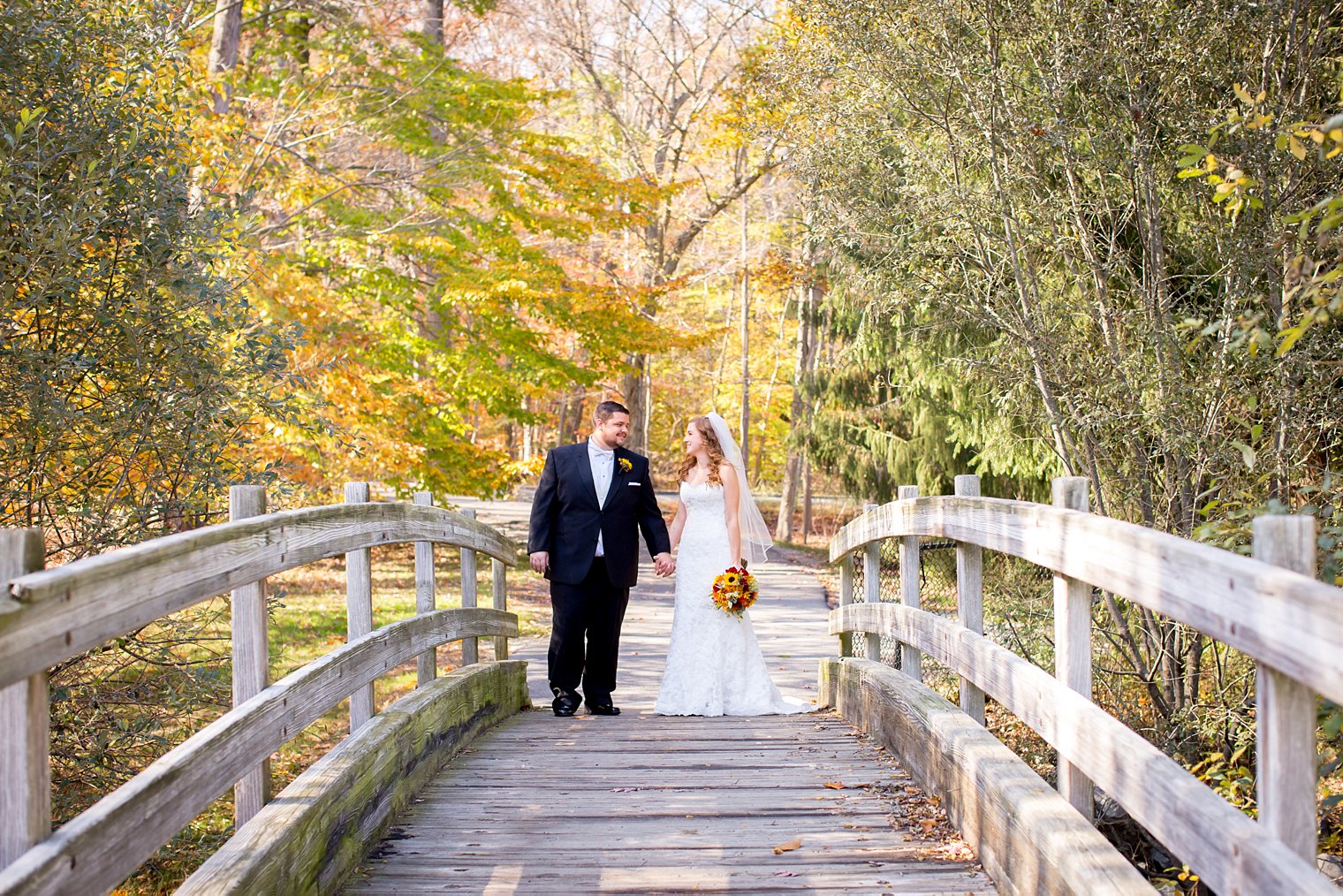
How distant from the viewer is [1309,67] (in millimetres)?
6793

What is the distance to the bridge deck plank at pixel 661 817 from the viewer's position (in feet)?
12.9

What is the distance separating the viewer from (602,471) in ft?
25.4

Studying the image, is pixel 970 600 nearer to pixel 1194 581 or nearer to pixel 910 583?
pixel 910 583

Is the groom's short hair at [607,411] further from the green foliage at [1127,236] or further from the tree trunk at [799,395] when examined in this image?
the tree trunk at [799,395]

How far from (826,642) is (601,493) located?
5791 millimetres

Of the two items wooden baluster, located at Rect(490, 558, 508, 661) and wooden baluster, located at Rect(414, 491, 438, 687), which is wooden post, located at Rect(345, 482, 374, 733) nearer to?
wooden baluster, located at Rect(414, 491, 438, 687)

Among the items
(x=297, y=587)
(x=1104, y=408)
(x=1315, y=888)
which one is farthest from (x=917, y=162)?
(x=297, y=587)

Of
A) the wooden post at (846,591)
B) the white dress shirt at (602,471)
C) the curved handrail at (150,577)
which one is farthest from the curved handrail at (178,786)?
the wooden post at (846,591)


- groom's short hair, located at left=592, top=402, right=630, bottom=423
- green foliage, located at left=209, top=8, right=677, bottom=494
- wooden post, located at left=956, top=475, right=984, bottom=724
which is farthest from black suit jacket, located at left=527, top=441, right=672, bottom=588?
green foliage, located at left=209, top=8, right=677, bottom=494

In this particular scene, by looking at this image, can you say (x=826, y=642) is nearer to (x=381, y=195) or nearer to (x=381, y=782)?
(x=381, y=782)

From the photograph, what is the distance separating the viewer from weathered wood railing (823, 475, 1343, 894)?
7.21 feet

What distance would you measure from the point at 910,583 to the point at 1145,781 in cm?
315

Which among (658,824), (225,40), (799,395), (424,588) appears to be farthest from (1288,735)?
(799,395)

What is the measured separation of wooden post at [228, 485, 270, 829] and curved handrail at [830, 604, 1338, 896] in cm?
232
